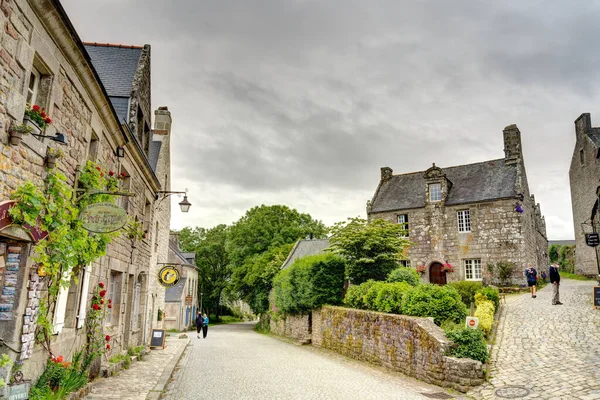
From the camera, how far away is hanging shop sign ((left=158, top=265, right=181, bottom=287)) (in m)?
15.9

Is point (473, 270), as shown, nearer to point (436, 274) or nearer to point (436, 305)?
point (436, 274)

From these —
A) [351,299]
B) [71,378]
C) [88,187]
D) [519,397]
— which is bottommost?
[519,397]

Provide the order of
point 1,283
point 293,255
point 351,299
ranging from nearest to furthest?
point 1,283
point 351,299
point 293,255

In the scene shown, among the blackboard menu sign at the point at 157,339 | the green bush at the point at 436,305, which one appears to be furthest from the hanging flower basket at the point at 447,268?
the blackboard menu sign at the point at 157,339

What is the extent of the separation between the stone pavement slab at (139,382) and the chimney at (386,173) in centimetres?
2308

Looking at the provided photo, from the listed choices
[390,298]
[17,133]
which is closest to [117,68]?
[17,133]

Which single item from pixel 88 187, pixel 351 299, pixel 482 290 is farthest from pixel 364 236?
pixel 88 187

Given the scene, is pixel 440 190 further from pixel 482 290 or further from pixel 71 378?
pixel 71 378

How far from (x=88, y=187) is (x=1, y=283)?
253cm

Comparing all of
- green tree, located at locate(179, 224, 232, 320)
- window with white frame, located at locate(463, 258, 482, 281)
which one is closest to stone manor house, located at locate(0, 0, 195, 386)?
window with white frame, located at locate(463, 258, 482, 281)

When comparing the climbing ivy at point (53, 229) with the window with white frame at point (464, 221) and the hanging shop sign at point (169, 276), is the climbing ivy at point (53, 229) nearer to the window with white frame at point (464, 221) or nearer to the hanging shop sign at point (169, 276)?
the hanging shop sign at point (169, 276)

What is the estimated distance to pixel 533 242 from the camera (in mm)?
27375

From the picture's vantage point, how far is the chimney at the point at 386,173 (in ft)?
108

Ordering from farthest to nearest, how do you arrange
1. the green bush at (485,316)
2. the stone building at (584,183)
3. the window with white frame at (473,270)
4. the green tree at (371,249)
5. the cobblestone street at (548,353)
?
the stone building at (584,183), the window with white frame at (473,270), the green tree at (371,249), the green bush at (485,316), the cobblestone street at (548,353)
